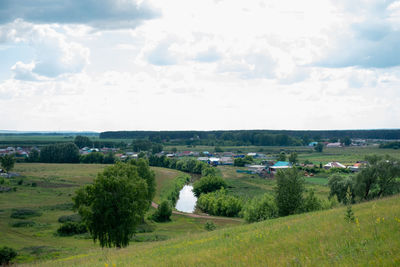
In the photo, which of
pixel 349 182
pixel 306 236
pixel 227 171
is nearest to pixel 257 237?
pixel 306 236

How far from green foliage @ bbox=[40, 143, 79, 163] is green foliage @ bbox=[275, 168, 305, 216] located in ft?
428

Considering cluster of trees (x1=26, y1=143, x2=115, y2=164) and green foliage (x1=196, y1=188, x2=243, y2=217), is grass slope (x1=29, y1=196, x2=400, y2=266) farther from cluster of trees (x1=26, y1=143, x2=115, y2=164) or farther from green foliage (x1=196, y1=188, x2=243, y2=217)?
cluster of trees (x1=26, y1=143, x2=115, y2=164)

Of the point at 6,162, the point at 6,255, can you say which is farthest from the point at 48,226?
the point at 6,162

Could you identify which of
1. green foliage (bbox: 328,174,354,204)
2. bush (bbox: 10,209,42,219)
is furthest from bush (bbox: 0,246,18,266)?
green foliage (bbox: 328,174,354,204)

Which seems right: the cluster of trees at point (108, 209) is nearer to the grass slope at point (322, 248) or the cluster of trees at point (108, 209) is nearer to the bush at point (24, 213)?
the grass slope at point (322, 248)

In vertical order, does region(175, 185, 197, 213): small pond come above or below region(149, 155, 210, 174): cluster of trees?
below

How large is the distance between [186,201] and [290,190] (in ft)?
148

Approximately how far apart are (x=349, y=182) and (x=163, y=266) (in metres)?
40.2

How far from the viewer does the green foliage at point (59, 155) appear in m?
151

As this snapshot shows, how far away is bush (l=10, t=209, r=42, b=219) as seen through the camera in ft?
163

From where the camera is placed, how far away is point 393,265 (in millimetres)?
8430

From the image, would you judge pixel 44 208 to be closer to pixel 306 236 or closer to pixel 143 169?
pixel 143 169

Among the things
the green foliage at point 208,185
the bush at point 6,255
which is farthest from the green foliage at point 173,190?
the bush at point 6,255

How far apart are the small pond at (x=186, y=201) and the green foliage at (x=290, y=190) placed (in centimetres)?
3391
